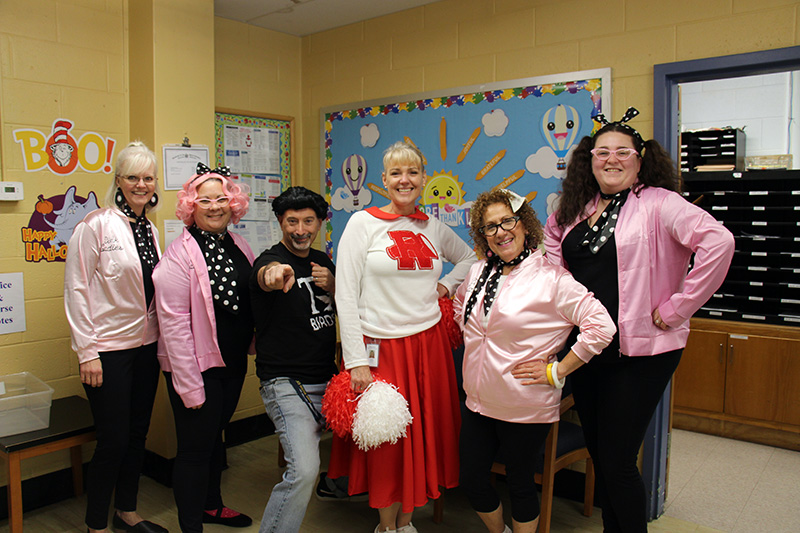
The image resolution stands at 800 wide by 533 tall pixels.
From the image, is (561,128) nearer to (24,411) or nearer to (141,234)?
(141,234)

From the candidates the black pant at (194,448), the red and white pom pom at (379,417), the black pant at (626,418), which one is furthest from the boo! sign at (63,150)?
the black pant at (626,418)

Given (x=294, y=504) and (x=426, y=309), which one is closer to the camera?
(x=294, y=504)

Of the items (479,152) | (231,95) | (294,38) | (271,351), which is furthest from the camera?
(294,38)

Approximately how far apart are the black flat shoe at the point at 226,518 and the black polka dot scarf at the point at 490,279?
55.7 inches

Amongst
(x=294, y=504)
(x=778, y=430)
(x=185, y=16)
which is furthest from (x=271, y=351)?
(x=778, y=430)

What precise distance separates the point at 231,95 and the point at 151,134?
0.85 metres

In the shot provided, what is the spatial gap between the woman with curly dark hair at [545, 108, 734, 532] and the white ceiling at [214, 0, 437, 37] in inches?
73.4

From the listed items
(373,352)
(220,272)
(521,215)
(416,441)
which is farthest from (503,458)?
(220,272)

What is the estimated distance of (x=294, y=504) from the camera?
213 cm

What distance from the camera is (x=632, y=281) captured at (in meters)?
1.99

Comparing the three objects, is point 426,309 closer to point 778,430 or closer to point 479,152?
point 479,152

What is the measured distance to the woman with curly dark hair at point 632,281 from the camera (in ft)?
6.40

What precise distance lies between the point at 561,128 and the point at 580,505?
6.16 ft

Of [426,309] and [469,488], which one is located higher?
[426,309]
